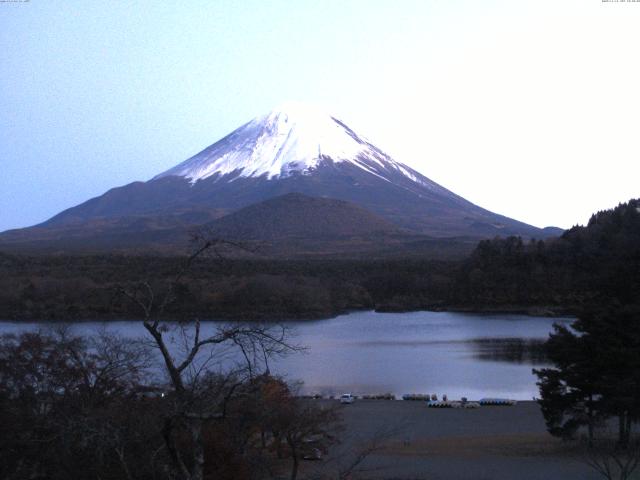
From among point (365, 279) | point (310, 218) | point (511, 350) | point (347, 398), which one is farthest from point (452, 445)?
point (310, 218)

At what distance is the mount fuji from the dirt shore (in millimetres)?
50361

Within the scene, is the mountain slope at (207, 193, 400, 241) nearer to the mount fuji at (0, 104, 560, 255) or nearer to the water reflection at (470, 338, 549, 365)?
the mount fuji at (0, 104, 560, 255)

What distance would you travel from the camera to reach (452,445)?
11219 mm

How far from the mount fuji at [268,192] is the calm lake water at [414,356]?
120 ft

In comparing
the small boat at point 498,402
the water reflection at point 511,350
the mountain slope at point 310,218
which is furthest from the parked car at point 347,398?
the mountain slope at point 310,218

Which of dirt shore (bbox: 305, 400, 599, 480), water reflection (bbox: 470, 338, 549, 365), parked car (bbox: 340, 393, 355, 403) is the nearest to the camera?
dirt shore (bbox: 305, 400, 599, 480)

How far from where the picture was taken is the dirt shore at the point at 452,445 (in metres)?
9.30

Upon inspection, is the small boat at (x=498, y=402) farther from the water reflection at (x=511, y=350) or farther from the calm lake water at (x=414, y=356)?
the water reflection at (x=511, y=350)

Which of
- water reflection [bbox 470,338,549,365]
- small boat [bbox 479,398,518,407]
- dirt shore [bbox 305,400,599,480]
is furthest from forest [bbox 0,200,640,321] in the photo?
dirt shore [bbox 305,400,599,480]

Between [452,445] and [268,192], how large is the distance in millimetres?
67036

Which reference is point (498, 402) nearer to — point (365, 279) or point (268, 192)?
point (365, 279)

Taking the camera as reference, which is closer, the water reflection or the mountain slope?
the water reflection

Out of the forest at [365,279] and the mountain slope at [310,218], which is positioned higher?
the mountain slope at [310,218]

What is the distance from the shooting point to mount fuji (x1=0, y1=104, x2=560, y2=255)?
2697 inches
